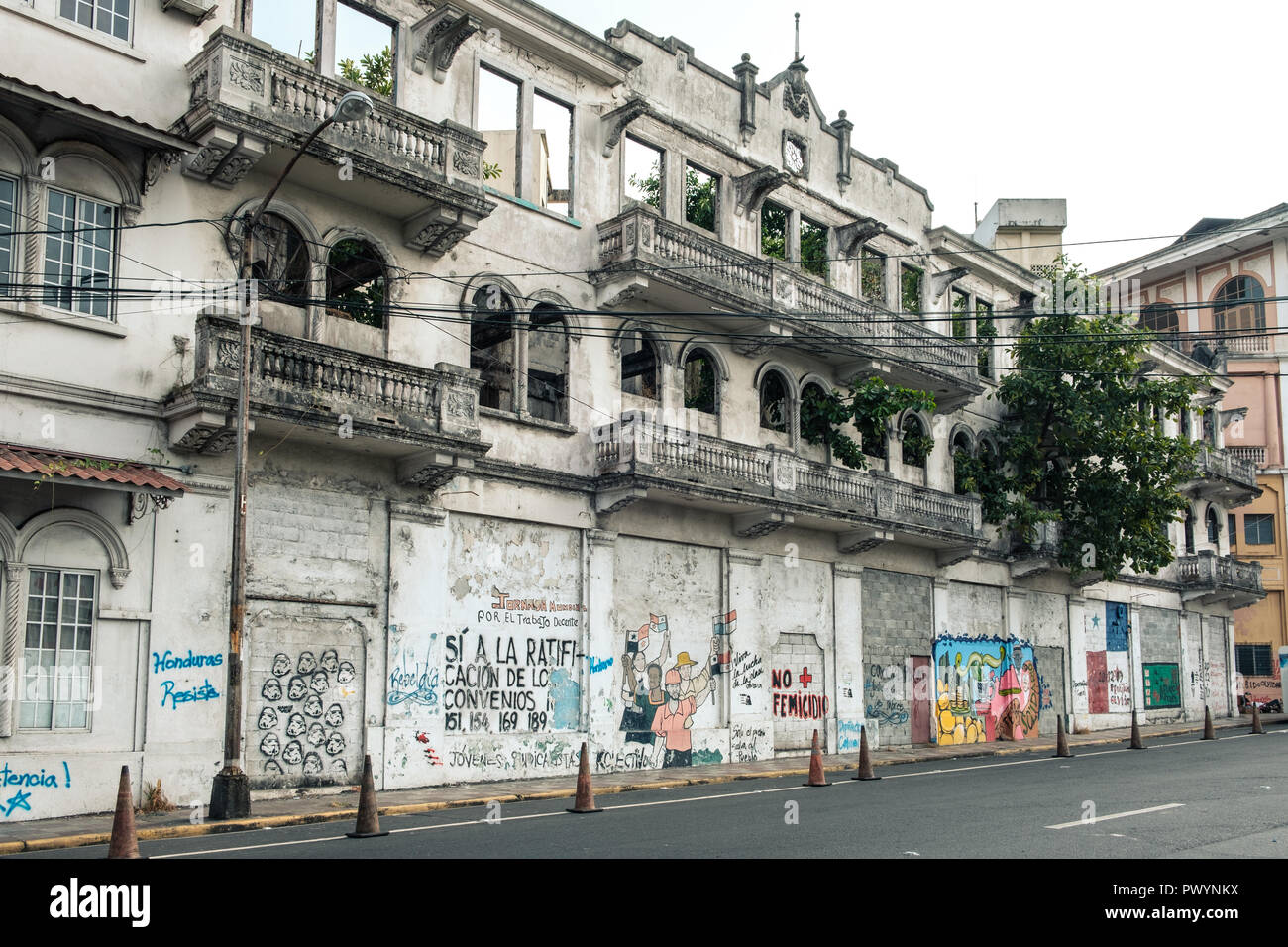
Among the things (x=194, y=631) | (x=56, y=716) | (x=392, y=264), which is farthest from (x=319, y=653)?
(x=392, y=264)

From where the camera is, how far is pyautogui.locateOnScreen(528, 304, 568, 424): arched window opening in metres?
22.1

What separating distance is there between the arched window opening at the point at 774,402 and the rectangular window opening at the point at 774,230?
2989 millimetres

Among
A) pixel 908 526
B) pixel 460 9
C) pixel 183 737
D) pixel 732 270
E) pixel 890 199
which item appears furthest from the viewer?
pixel 890 199

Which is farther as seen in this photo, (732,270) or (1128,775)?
(732,270)

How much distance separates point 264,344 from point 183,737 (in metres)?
5.40

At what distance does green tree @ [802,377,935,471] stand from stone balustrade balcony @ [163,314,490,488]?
10.3m

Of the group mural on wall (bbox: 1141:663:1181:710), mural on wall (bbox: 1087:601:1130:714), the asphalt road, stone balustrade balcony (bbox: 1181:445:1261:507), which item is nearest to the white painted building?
the asphalt road

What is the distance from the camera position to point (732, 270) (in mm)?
24125

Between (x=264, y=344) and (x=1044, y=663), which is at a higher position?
(x=264, y=344)

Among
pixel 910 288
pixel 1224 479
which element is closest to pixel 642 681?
pixel 910 288

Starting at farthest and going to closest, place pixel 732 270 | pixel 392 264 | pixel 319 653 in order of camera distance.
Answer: pixel 732 270 → pixel 392 264 → pixel 319 653

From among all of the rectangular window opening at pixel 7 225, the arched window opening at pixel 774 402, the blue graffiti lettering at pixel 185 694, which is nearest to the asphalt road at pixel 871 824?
the blue graffiti lettering at pixel 185 694

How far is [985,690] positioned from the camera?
1242 inches
